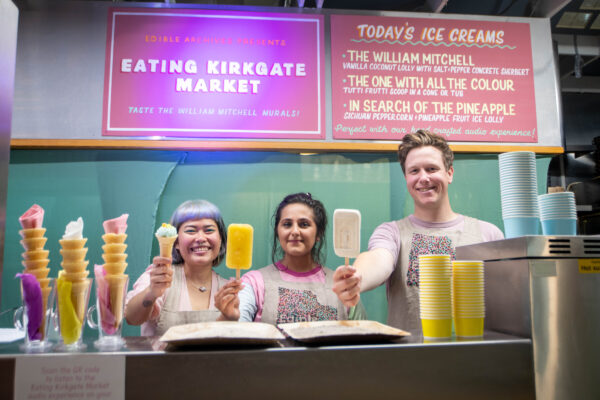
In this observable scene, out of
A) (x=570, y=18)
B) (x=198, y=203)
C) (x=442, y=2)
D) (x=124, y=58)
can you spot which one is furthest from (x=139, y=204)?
(x=570, y=18)

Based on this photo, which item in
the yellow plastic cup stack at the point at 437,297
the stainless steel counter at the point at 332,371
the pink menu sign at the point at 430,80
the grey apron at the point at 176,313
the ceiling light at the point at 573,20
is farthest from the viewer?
the ceiling light at the point at 573,20

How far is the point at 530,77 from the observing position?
3273 millimetres

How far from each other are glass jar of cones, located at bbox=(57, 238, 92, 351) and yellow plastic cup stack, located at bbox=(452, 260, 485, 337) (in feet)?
3.38

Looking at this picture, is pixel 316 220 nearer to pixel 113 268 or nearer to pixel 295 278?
pixel 295 278

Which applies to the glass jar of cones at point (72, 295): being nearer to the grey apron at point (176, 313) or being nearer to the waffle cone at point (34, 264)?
the waffle cone at point (34, 264)

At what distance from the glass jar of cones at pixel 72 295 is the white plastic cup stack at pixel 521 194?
4.23 feet

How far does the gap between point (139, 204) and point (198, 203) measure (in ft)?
1.28

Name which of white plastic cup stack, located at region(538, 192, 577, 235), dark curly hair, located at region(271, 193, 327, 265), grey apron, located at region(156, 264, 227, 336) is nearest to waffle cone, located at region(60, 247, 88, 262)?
grey apron, located at region(156, 264, 227, 336)

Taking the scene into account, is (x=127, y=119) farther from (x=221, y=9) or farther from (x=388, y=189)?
(x=388, y=189)

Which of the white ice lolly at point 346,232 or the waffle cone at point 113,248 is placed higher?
the white ice lolly at point 346,232

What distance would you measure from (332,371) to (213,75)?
2403mm

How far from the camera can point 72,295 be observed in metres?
1.21

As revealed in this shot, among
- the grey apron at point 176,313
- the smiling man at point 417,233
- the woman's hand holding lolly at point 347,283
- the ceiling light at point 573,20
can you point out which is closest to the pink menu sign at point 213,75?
the smiling man at point 417,233

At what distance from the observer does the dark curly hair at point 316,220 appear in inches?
110
